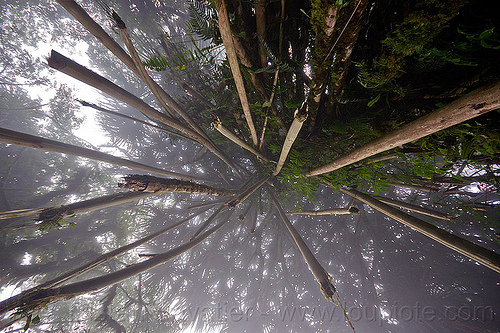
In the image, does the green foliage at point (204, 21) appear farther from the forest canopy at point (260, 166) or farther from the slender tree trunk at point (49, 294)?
the slender tree trunk at point (49, 294)

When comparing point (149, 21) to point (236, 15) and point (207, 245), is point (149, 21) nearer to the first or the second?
point (236, 15)

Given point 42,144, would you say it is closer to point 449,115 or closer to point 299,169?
point 299,169

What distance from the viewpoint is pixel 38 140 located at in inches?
39.9

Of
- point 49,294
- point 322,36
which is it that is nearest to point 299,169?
point 322,36

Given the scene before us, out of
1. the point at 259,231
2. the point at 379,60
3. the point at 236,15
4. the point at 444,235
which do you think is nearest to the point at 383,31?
the point at 379,60

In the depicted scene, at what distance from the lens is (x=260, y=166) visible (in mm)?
2533

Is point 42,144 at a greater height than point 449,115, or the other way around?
point 449,115

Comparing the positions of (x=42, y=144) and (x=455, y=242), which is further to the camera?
(x=42, y=144)

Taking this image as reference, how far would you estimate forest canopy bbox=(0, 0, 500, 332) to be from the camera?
25.8 inches

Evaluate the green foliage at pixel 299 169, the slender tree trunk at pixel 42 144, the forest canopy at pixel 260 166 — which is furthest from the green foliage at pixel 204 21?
the slender tree trunk at pixel 42 144

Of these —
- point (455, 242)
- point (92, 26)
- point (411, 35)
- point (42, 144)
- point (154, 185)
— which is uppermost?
point (411, 35)

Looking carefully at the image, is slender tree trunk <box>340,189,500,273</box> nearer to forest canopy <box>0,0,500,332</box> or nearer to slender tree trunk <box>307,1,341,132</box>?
forest canopy <box>0,0,500,332</box>

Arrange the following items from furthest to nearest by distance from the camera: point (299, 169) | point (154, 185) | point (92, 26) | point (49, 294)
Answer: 1. point (299, 169)
2. point (154, 185)
3. point (49, 294)
4. point (92, 26)

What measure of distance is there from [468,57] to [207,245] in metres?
6.45
